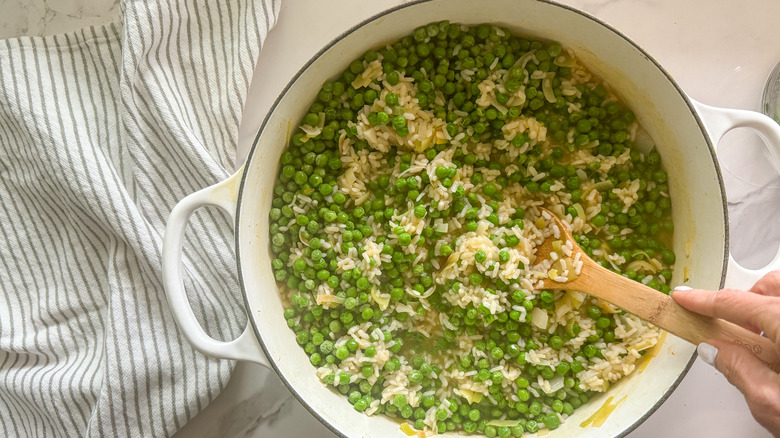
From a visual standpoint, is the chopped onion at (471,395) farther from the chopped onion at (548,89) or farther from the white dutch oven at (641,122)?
the chopped onion at (548,89)

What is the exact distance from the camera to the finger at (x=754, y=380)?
163cm

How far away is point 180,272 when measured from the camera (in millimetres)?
2002

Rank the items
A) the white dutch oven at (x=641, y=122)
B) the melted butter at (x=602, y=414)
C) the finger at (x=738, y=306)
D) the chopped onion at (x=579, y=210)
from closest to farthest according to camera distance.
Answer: the finger at (x=738, y=306), the white dutch oven at (x=641, y=122), the melted butter at (x=602, y=414), the chopped onion at (x=579, y=210)

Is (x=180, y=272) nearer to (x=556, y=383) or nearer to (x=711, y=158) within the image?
(x=556, y=383)

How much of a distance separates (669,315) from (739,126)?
663 mm

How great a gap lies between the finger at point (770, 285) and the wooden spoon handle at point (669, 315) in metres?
0.14

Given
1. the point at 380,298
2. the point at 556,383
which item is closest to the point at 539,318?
the point at 556,383

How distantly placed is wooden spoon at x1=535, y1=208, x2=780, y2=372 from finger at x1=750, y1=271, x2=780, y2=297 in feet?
0.48

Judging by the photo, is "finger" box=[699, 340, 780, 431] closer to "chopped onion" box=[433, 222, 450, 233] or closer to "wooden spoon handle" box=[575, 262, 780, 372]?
"wooden spoon handle" box=[575, 262, 780, 372]

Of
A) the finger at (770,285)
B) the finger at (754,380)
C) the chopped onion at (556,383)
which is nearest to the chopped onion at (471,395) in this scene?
the chopped onion at (556,383)

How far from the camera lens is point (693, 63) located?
8.21 feet

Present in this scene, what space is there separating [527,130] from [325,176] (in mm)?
794

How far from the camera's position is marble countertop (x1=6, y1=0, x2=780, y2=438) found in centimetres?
248

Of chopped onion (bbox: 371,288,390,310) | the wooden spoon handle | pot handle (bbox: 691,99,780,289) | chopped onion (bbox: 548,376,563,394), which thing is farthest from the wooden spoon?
chopped onion (bbox: 371,288,390,310)
